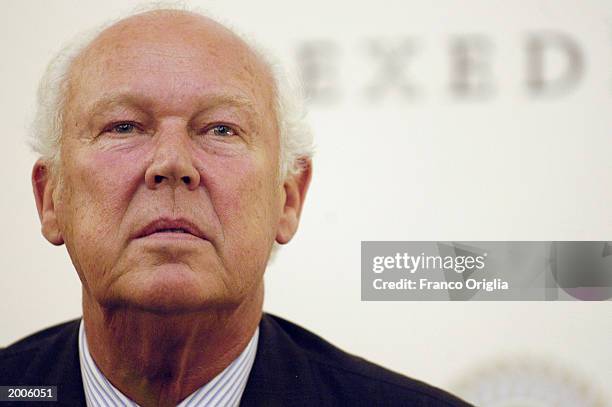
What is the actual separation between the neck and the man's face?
0.24ft

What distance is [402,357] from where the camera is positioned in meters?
1.86

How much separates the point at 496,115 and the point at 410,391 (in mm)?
654

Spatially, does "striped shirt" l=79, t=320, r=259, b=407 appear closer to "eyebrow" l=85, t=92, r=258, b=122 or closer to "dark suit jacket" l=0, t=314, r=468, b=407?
"dark suit jacket" l=0, t=314, r=468, b=407

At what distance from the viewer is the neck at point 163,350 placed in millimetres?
1590

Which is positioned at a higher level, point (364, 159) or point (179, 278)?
point (364, 159)

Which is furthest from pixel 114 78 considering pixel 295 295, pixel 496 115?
pixel 496 115

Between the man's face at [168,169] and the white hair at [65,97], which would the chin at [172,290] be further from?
the white hair at [65,97]

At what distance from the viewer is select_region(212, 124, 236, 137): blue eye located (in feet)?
5.08

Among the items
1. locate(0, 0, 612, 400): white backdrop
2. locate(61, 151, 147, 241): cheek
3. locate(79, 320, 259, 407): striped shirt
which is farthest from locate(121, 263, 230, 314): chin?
locate(0, 0, 612, 400): white backdrop

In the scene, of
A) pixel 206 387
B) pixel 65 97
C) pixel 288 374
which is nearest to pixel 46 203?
pixel 65 97

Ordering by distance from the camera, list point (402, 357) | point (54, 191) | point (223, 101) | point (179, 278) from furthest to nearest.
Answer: point (402, 357), point (54, 191), point (223, 101), point (179, 278)

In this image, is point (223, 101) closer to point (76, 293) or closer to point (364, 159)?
point (364, 159)

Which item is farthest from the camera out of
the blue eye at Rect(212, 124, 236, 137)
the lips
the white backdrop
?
the white backdrop

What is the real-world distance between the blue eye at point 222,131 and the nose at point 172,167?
0.08 m
